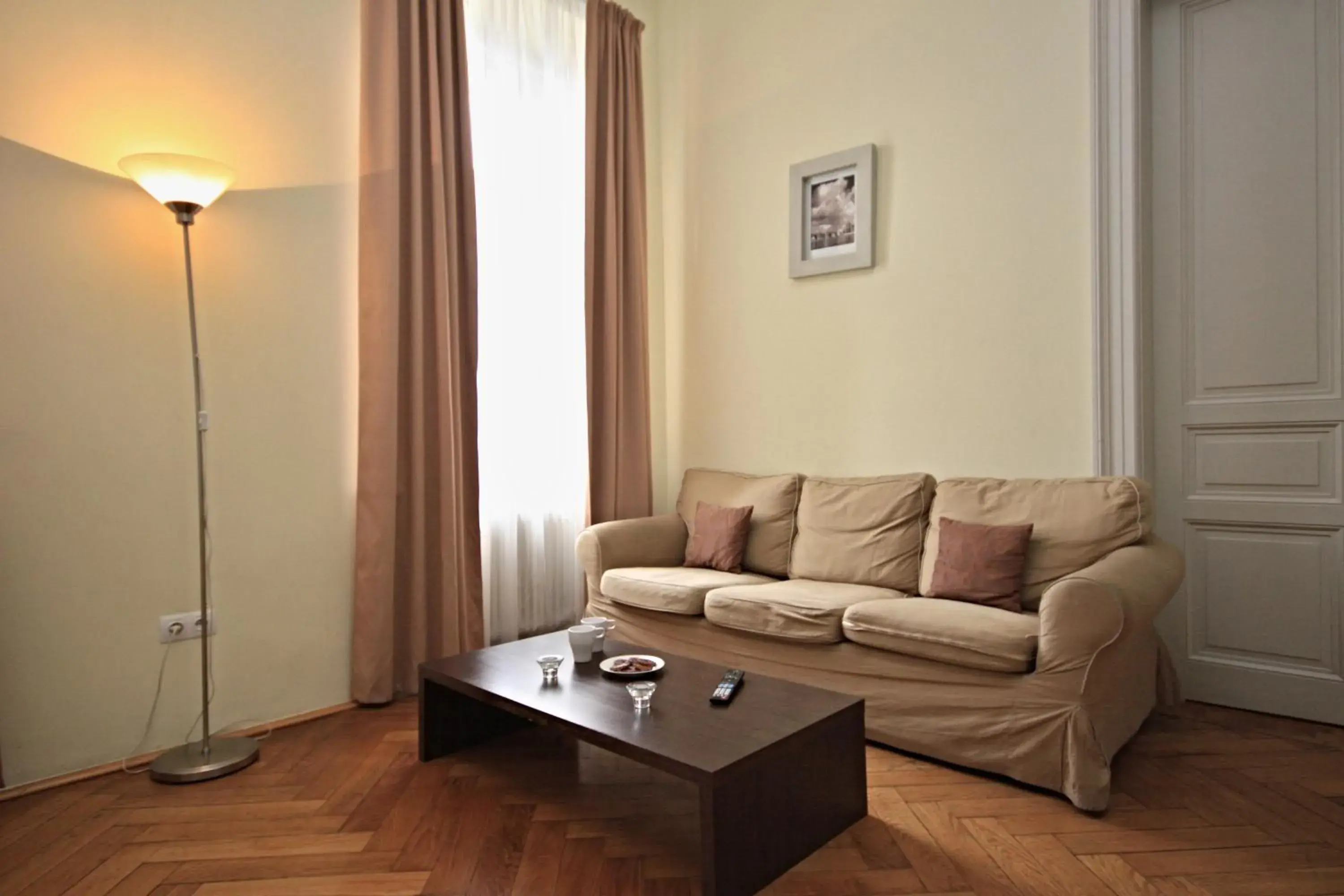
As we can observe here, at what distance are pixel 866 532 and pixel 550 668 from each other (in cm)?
147

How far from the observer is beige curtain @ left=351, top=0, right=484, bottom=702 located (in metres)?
3.16

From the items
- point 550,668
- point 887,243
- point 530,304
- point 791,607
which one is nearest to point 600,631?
point 550,668

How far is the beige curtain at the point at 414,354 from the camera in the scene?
3158 millimetres

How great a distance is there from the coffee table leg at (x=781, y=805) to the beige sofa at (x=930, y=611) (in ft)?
1.52

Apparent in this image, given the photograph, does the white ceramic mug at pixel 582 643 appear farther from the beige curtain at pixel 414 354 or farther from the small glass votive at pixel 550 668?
the beige curtain at pixel 414 354

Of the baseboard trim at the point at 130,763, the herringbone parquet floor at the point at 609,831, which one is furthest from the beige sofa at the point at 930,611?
the baseboard trim at the point at 130,763

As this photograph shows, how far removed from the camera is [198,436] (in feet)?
8.79

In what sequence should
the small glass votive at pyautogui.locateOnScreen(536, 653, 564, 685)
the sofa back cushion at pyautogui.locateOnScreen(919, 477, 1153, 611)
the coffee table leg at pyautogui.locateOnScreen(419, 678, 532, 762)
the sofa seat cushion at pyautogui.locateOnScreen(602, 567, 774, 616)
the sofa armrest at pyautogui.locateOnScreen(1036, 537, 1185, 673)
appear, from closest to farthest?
the sofa armrest at pyautogui.locateOnScreen(1036, 537, 1185, 673) < the small glass votive at pyautogui.locateOnScreen(536, 653, 564, 685) < the coffee table leg at pyautogui.locateOnScreen(419, 678, 532, 762) < the sofa back cushion at pyautogui.locateOnScreen(919, 477, 1153, 611) < the sofa seat cushion at pyautogui.locateOnScreen(602, 567, 774, 616)

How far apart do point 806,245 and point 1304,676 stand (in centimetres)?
248

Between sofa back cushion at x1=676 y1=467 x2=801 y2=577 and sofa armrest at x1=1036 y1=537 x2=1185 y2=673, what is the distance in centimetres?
136

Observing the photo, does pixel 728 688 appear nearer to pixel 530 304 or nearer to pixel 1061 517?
pixel 1061 517

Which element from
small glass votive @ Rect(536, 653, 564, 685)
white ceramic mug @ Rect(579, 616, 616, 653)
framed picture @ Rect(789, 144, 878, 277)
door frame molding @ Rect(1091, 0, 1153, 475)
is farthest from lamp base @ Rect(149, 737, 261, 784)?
door frame molding @ Rect(1091, 0, 1153, 475)

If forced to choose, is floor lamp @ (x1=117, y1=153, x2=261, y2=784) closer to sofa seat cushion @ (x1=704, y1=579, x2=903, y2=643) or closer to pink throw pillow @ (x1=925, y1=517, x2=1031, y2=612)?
sofa seat cushion @ (x1=704, y1=579, x2=903, y2=643)

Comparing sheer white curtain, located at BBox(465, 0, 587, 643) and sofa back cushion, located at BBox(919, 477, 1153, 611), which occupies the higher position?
sheer white curtain, located at BBox(465, 0, 587, 643)
